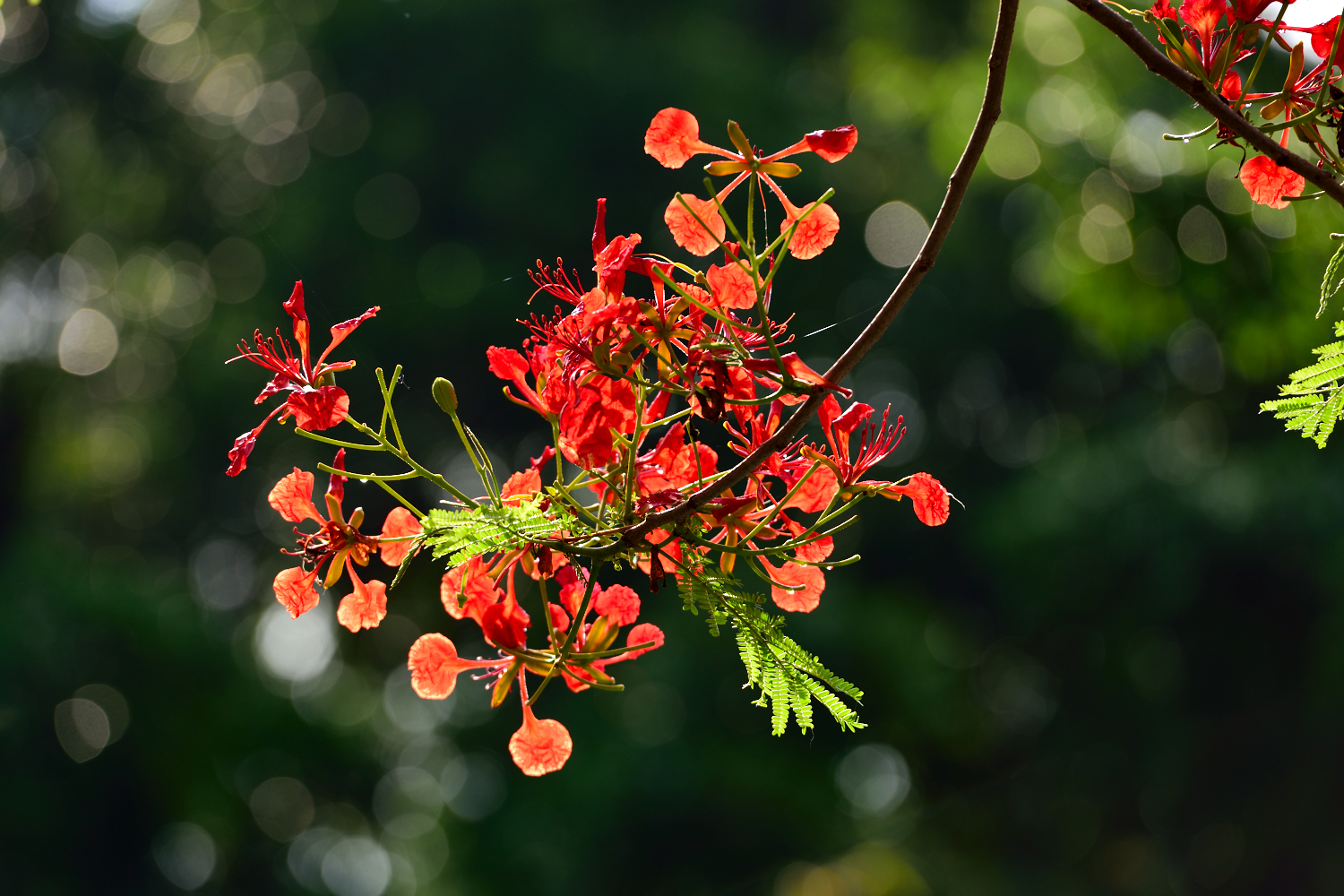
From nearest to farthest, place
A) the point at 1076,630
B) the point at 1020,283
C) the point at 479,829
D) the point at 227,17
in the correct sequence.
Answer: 1. the point at 479,829
2. the point at 1076,630
3. the point at 1020,283
4. the point at 227,17

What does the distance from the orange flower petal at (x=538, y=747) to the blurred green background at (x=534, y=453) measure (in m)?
3.06

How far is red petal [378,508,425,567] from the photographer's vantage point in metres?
0.61

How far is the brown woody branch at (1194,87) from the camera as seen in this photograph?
1.68ft

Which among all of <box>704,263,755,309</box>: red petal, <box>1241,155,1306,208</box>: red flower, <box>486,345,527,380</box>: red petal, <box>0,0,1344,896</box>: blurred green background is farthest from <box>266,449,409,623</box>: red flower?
<box>0,0,1344,896</box>: blurred green background

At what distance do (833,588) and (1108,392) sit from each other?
1.99m

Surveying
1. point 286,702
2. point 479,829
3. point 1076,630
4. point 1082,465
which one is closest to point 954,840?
point 1076,630

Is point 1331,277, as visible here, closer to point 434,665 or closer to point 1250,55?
point 1250,55

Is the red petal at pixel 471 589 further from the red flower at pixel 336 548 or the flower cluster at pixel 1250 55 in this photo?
the flower cluster at pixel 1250 55

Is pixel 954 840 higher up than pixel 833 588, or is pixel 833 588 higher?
pixel 833 588

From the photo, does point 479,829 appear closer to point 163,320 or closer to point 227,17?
point 163,320

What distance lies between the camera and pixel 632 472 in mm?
527

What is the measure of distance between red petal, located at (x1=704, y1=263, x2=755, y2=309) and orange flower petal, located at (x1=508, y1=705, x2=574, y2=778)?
29cm

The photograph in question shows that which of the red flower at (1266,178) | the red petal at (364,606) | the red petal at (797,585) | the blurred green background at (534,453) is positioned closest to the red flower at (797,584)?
the red petal at (797,585)

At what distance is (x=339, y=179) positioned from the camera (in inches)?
197
